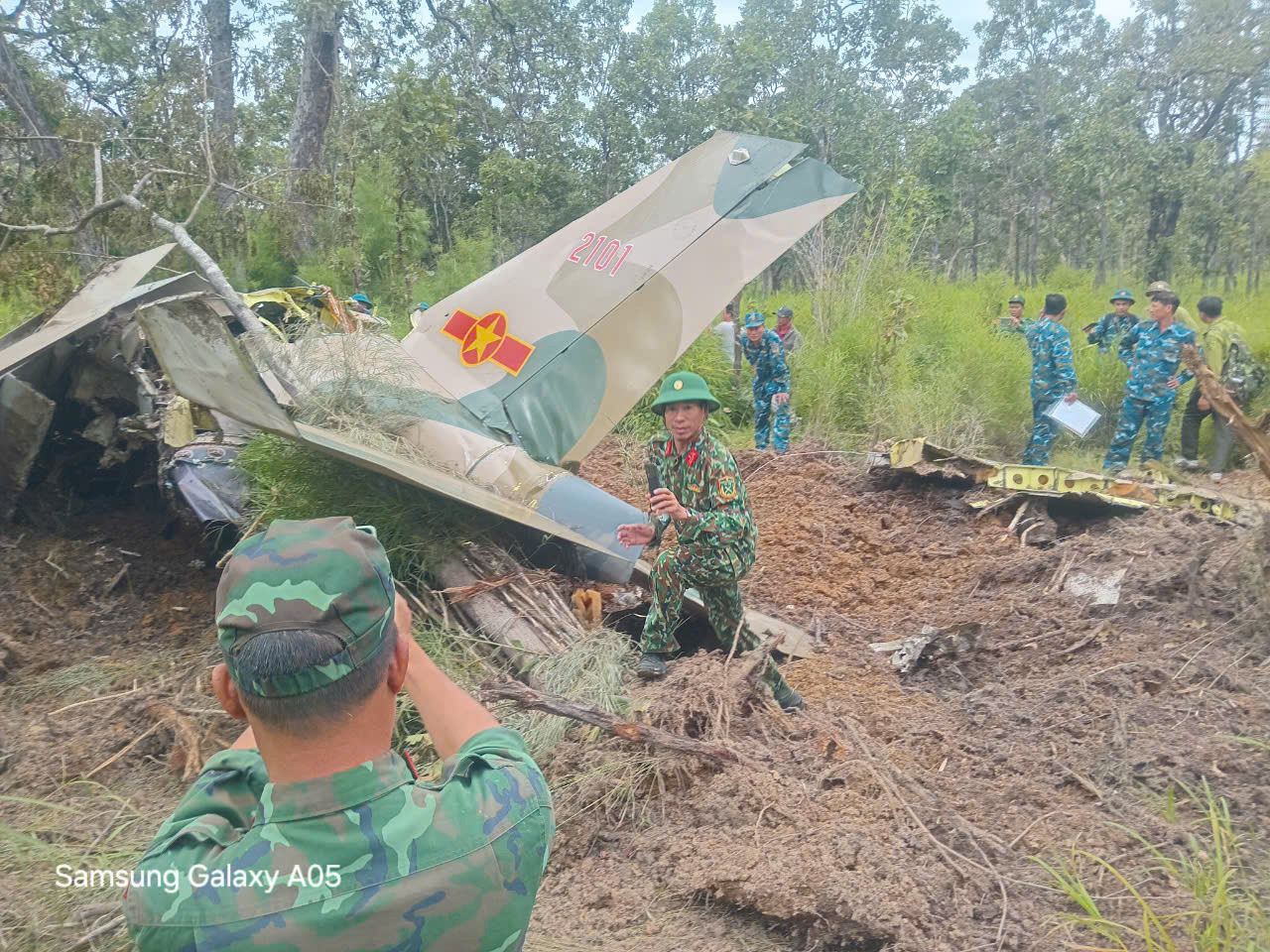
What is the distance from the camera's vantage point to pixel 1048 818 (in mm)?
3143

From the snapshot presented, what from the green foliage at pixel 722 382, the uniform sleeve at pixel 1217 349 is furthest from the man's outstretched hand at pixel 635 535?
the uniform sleeve at pixel 1217 349

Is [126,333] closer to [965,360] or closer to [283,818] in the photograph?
[283,818]

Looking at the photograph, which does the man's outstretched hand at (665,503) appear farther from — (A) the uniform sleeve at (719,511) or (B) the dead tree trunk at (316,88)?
(B) the dead tree trunk at (316,88)

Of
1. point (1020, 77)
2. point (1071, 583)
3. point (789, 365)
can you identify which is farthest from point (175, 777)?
point (1020, 77)

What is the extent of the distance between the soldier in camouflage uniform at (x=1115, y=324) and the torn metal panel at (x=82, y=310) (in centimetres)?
1003

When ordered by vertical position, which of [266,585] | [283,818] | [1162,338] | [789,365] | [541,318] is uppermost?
[266,585]

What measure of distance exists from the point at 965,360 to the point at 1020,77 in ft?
106

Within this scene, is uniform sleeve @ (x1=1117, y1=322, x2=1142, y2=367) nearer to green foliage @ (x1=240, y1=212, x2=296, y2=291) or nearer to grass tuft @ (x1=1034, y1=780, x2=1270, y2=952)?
grass tuft @ (x1=1034, y1=780, x2=1270, y2=952)

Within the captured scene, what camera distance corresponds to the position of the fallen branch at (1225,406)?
464cm

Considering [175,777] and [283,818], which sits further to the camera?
[175,777]

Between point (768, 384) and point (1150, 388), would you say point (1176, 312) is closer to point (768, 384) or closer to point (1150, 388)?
point (1150, 388)

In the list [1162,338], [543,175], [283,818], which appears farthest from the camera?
[543,175]

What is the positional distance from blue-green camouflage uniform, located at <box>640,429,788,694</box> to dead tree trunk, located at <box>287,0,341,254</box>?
12317 mm

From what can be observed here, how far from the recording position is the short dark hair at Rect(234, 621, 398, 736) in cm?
115
